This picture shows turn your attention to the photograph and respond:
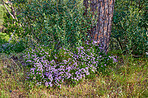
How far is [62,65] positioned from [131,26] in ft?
8.74

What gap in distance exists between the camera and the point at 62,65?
3799mm

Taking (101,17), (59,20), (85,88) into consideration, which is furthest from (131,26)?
(85,88)

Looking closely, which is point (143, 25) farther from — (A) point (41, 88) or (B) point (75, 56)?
(A) point (41, 88)

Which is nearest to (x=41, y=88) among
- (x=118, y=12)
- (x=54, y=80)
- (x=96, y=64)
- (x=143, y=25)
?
(x=54, y=80)

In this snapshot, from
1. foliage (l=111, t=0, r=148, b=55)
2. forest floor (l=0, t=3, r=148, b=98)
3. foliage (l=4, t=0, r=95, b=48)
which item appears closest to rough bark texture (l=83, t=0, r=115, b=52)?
foliage (l=4, t=0, r=95, b=48)

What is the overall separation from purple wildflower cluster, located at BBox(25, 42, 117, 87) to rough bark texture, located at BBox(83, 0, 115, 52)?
1.95 feet

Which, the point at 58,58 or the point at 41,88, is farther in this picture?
the point at 58,58

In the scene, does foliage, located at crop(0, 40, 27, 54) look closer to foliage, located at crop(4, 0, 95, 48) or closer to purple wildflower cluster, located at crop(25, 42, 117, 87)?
foliage, located at crop(4, 0, 95, 48)

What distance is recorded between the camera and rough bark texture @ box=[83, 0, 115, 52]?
4223 millimetres

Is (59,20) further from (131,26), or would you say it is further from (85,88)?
(131,26)

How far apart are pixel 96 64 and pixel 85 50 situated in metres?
0.57

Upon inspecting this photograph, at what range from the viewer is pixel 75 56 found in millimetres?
3982

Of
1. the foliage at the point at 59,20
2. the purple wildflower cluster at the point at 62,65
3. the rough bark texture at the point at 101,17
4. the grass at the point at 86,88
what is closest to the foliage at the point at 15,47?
the foliage at the point at 59,20

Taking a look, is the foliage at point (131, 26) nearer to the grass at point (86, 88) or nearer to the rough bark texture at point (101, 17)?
the rough bark texture at point (101, 17)
